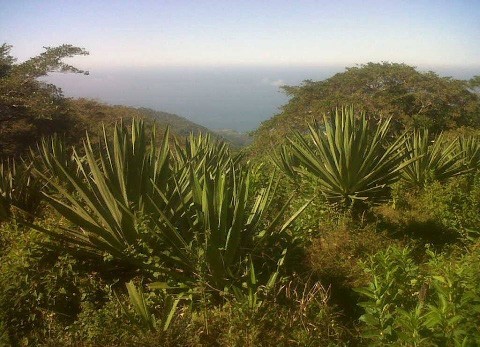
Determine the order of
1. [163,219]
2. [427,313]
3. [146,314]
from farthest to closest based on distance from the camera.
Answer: [163,219] → [146,314] → [427,313]

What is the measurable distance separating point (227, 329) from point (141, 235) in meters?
1.07

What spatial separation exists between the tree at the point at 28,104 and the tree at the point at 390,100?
8953 mm

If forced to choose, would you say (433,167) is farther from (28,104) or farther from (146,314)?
(28,104)

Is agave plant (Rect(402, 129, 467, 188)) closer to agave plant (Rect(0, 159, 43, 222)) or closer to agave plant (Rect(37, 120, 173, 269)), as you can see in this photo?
agave plant (Rect(37, 120, 173, 269))

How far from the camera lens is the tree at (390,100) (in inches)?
626

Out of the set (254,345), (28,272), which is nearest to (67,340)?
(28,272)

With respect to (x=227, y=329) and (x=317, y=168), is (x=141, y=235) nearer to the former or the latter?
(x=227, y=329)

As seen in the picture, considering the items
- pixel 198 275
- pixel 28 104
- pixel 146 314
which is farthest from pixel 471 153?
pixel 28 104

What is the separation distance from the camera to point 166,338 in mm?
2330

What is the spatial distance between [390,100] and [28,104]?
1520 cm

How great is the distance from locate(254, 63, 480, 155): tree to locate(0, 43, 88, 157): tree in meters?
8.95

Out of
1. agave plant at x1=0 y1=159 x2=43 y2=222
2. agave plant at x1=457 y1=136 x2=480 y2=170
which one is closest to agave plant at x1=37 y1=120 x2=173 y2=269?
agave plant at x1=0 y1=159 x2=43 y2=222

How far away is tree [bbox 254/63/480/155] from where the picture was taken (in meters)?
15.9

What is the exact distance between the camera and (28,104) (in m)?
11.6
